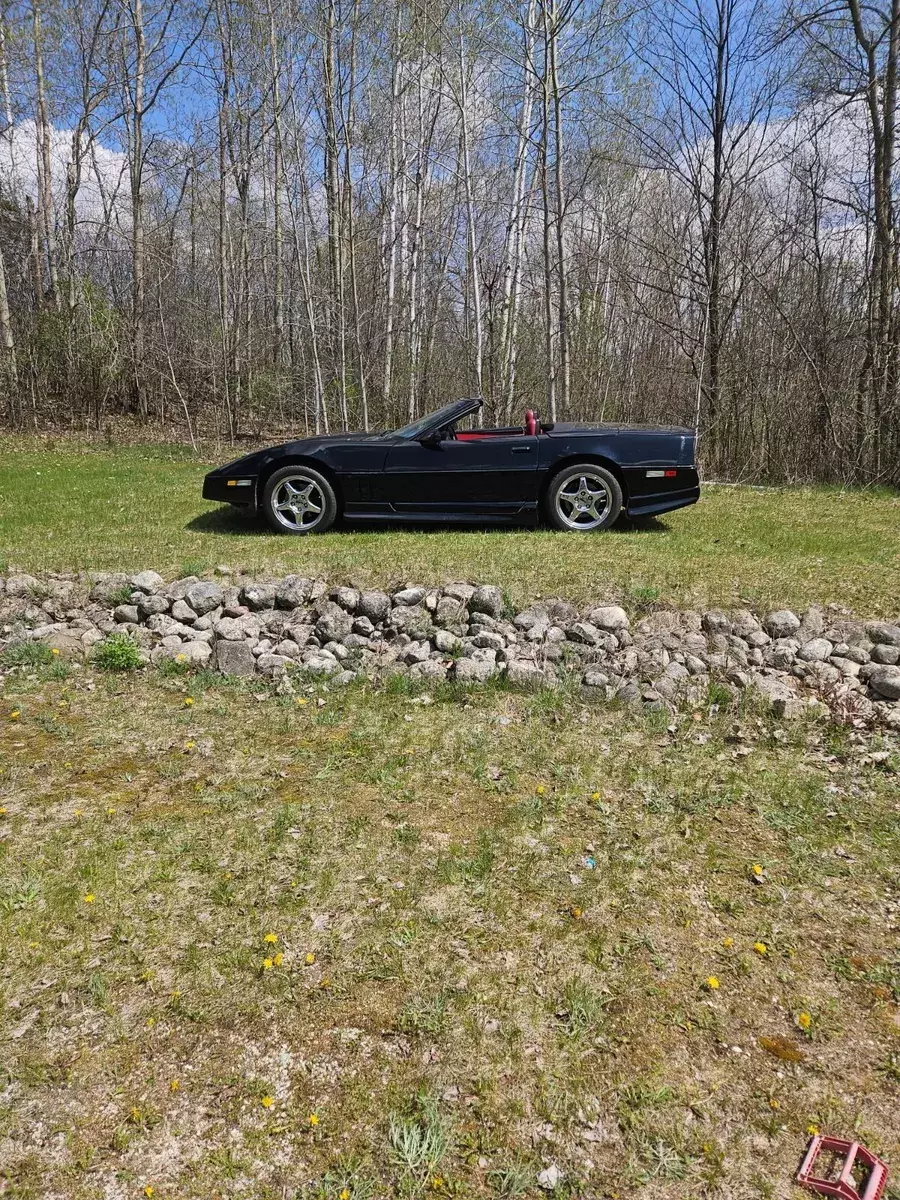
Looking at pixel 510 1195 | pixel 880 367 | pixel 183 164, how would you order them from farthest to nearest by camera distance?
A: pixel 183 164
pixel 880 367
pixel 510 1195

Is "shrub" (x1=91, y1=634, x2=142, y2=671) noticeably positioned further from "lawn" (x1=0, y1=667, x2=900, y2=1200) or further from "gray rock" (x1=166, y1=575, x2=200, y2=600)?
"lawn" (x1=0, y1=667, x2=900, y2=1200)

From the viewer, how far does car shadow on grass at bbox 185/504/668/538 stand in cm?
673

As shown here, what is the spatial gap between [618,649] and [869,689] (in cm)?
147

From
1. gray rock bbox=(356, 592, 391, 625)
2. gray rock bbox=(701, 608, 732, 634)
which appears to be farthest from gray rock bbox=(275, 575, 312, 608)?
gray rock bbox=(701, 608, 732, 634)

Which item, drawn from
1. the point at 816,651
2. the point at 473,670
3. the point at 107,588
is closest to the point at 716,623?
the point at 816,651

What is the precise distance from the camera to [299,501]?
6.61 m

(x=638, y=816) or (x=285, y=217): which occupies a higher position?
(x=285, y=217)

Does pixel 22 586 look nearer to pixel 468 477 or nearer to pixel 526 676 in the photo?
pixel 468 477

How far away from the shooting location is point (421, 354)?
706 inches

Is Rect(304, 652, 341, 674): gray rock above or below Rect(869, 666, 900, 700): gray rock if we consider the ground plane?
above

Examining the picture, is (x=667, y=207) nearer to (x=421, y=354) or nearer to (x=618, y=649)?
(x=421, y=354)

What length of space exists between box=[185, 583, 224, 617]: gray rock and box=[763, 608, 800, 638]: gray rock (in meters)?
3.79

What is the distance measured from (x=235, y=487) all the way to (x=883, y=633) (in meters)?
5.13

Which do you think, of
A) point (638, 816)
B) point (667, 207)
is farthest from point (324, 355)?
point (638, 816)
